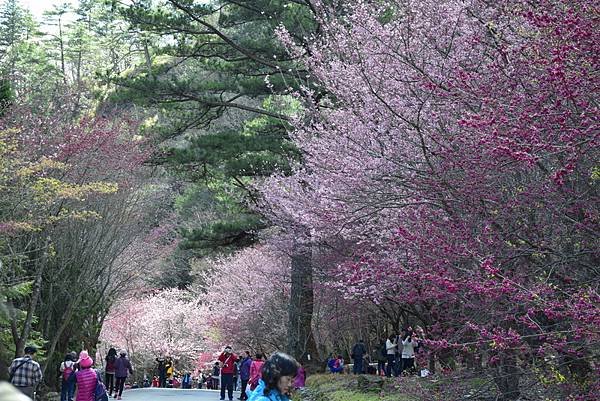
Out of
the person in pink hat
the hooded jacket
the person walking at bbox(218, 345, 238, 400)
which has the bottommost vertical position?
the hooded jacket

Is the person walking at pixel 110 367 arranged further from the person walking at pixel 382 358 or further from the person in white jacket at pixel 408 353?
the person in white jacket at pixel 408 353

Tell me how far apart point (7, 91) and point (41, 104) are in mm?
3741

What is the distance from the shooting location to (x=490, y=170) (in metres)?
10.6

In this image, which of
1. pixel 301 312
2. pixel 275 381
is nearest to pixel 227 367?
pixel 301 312

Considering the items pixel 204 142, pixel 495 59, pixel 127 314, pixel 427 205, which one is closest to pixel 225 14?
pixel 204 142

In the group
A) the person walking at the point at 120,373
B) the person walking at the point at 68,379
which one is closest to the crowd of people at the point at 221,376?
the person walking at the point at 120,373

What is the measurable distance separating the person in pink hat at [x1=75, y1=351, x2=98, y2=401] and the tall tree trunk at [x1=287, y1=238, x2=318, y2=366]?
36.4 feet

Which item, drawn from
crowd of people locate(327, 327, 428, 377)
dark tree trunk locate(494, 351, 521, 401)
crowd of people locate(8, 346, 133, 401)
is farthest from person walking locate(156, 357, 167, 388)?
dark tree trunk locate(494, 351, 521, 401)

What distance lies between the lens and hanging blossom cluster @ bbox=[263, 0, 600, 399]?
8.57 metres

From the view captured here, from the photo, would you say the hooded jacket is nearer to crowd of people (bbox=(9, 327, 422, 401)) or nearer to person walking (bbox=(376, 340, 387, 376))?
crowd of people (bbox=(9, 327, 422, 401))

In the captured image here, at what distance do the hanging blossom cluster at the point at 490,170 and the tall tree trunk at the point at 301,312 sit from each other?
11.1 meters

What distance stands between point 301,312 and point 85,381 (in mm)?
12437

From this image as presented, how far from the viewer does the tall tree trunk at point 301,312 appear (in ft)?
86.9

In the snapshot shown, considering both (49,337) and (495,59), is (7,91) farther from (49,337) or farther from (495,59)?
(495,59)
